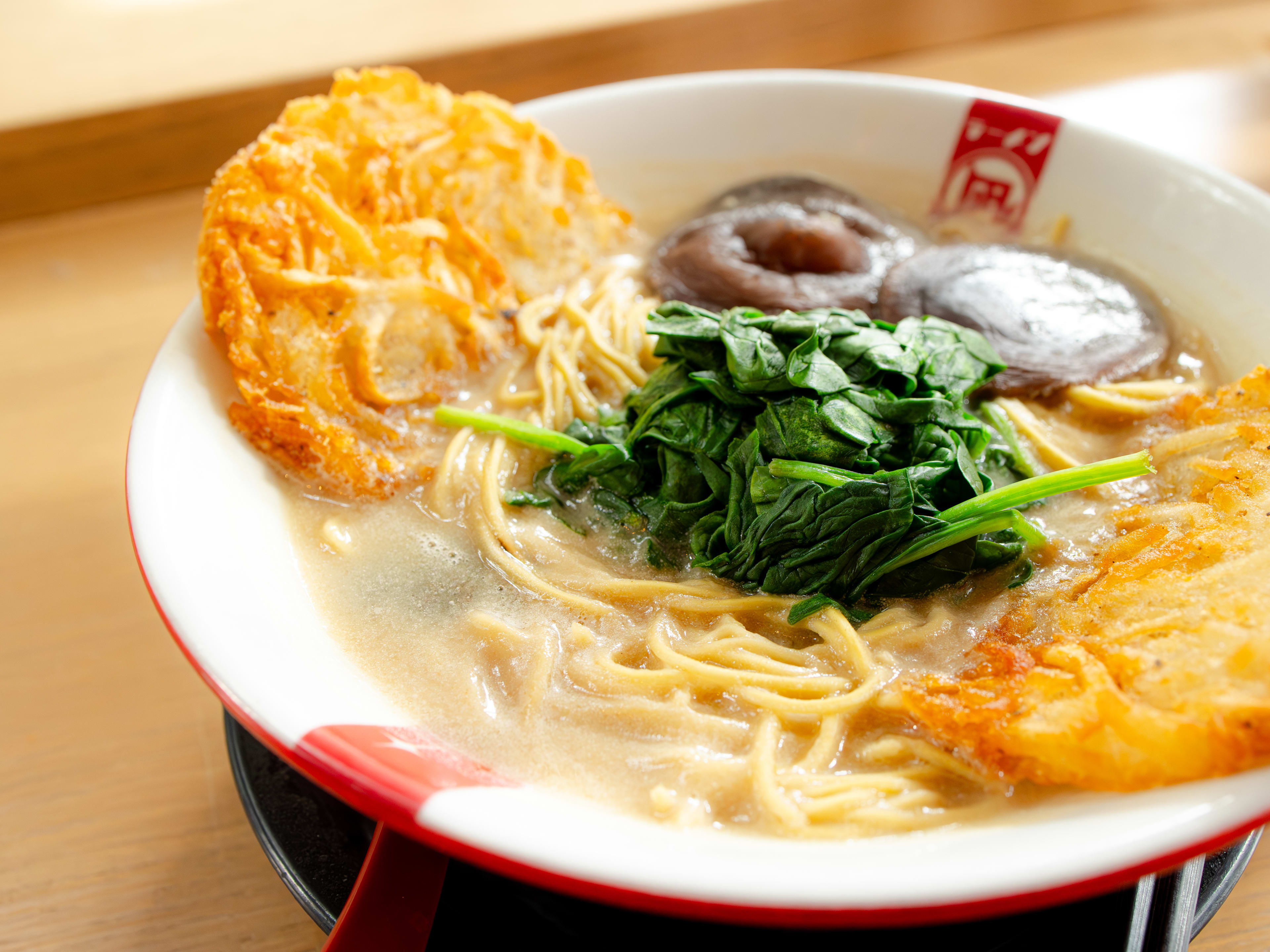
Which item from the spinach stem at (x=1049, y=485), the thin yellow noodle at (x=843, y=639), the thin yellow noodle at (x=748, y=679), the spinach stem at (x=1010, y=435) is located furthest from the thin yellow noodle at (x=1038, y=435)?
the thin yellow noodle at (x=748, y=679)

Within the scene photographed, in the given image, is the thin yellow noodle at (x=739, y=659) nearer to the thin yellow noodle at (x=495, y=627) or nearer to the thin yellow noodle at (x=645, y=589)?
the thin yellow noodle at (x=645, y=589)

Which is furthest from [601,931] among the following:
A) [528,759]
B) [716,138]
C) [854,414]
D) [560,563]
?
[716,138]

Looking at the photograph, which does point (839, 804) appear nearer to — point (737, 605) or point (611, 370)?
point (737, 605)

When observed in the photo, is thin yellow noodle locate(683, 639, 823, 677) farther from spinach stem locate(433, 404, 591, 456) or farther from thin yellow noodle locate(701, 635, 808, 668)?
spinach stem locate(433, 404, 591, 456)

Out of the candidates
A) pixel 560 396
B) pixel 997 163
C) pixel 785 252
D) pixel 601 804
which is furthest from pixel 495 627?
pixel 997 163

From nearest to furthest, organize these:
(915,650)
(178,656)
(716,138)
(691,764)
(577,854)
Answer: (577,854) < (691,764) < (915,650) < (178,656) < (716,138)

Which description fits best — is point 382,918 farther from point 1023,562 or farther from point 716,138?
point 716,138
